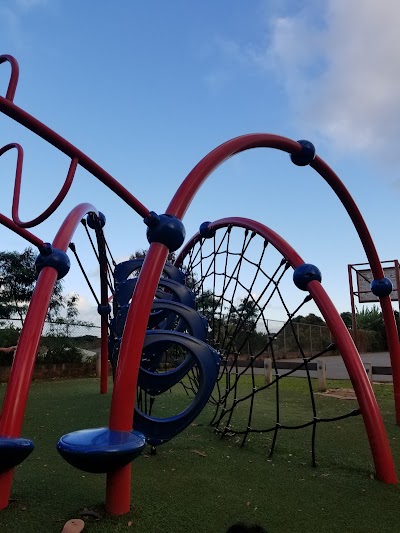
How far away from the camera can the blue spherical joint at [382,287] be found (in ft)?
16.8

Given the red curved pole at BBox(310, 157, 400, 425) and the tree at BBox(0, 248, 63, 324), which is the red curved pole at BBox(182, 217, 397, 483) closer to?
the red curved pole at BBox(310, 157, 400, 425)

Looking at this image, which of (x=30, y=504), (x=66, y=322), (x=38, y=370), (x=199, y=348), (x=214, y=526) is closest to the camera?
(x=214, y=526)

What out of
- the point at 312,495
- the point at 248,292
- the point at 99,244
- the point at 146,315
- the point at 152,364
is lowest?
the point at 312,495

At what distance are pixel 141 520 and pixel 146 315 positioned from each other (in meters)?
1.10

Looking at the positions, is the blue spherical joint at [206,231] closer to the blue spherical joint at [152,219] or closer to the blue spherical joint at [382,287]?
the blue spherical joint at [382,287]

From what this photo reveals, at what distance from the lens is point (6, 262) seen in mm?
13469

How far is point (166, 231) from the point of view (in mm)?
2715

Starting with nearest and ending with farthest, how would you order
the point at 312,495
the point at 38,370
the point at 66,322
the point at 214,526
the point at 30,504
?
the point at 214,526 < the point at 30,504 < the point at 312,495 < the point at 38,370 < the point at 66,322

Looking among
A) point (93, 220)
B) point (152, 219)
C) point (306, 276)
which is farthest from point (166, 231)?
point (93, 220)

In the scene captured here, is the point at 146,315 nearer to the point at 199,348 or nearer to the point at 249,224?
the point at 199,348

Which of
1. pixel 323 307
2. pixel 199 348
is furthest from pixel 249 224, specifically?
pixel 199 348

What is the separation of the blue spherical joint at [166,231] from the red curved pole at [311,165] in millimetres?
240

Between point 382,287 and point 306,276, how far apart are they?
6.01ft

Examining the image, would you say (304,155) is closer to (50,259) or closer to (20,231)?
(50,259)
